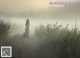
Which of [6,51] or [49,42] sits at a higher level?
[49,42]

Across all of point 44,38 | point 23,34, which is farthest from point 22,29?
point 44,38

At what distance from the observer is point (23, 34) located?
9.24 ft

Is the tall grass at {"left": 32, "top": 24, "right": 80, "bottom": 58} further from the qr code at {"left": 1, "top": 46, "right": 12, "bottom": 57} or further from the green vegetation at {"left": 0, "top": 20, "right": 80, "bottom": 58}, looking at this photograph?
the qr code at {"left": 1, "top": 46, "right": 12, "bottom": 57}

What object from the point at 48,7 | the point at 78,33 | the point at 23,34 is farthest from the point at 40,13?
the point at 78,33

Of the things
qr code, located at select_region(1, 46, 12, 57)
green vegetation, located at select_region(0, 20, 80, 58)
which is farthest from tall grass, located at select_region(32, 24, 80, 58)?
qr code, located at select_region(1, 46, 12, 57)

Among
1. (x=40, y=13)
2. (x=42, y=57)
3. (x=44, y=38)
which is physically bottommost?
(x=42, y=57)

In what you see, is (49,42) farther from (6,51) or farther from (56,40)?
(6,51)

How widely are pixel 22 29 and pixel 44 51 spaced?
0.34 m

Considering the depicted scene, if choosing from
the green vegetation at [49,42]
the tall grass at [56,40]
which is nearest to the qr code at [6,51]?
the green vegetation at [49,42]

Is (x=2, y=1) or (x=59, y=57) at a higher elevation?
(x=2, y=1)

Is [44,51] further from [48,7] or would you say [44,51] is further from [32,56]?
[48,7]

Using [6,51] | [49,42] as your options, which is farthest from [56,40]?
[6,51]

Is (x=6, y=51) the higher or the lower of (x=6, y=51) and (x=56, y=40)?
the lower

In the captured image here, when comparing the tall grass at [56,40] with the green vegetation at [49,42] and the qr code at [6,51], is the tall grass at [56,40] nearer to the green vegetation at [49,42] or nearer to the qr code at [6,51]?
the green vegetation at [49,42]
